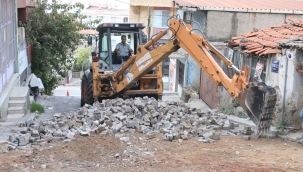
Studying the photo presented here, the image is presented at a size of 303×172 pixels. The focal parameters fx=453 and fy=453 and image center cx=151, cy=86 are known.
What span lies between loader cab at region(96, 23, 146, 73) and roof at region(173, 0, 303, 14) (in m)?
6.05

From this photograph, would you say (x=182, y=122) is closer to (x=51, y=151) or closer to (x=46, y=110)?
(x=51, y=151)

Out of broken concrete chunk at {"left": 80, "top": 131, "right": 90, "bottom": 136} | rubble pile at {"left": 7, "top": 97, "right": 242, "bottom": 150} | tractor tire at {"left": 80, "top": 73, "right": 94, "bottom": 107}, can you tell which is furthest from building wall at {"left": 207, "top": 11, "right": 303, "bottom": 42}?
broken concrete chunk at {"left": 80, "top": 131, "right": 90, "bottom": 136}

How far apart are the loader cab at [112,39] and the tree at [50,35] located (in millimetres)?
6851

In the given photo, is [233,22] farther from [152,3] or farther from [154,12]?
[154,12]

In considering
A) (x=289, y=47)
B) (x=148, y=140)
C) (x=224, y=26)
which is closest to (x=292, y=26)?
(x=289, y=47)

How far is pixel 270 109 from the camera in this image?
948 cm

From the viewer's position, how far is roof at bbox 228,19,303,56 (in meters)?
11.9

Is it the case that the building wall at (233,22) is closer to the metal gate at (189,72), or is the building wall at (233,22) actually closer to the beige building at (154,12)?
the metal gate at (189,72)

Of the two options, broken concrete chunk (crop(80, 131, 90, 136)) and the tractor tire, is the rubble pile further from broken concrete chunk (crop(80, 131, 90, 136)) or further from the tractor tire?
the tractor tire

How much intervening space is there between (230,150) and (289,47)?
3.58m

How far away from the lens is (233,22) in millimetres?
19500

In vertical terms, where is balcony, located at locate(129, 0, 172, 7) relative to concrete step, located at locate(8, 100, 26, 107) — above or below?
above

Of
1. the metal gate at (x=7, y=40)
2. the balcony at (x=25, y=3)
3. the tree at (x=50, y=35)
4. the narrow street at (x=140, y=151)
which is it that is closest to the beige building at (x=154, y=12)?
the balcony at (x=25, y=3)

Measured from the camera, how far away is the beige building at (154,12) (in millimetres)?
36938
